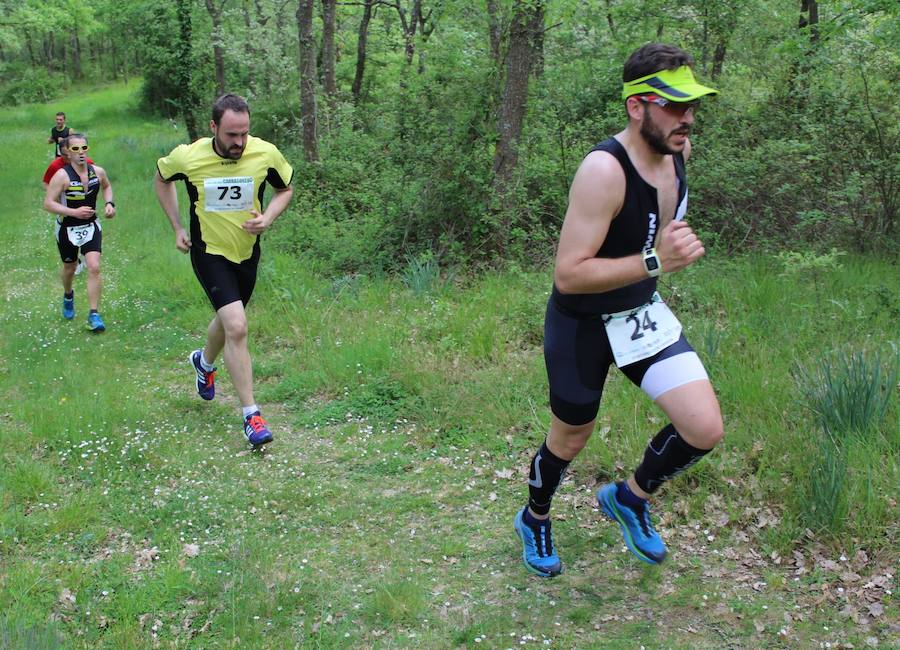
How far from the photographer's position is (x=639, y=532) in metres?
3.68

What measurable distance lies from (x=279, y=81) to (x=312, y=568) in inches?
837

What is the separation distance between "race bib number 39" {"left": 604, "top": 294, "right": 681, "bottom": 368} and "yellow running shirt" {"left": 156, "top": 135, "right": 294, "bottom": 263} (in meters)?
3.14

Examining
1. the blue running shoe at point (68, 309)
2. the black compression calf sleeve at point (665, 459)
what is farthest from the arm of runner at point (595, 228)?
the blue running shoe at point (68, 309)

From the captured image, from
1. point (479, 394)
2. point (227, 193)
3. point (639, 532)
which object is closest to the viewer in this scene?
point (639, 532)

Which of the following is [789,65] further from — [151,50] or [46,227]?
[151,50]

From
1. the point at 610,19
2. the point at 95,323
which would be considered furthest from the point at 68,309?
the point at 610,19

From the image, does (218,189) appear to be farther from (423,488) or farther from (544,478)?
(544,478)

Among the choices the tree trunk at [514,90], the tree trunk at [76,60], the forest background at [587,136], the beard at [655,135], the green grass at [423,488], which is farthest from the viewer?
the tree trunk at [76,60]

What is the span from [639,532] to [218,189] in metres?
3.61

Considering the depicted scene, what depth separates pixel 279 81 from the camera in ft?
75.6

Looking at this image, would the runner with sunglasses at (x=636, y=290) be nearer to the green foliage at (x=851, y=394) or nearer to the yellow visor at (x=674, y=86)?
the yellow visor at (x=674, y=86)

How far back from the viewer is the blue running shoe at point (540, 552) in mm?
3834

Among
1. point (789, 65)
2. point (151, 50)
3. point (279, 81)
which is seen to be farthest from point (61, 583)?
point (151, 50)

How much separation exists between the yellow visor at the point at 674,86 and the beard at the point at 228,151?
3192 mm
